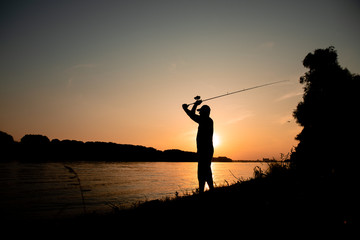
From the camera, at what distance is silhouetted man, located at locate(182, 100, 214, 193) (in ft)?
18.6

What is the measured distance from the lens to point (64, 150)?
84.1m

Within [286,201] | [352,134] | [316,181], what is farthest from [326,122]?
[286,201]

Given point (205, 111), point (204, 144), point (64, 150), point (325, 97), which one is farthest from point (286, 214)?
point (64, 150)

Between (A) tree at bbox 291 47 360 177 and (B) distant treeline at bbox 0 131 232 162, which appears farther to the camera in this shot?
(B) distant treeline at bbox 0 131 232 162

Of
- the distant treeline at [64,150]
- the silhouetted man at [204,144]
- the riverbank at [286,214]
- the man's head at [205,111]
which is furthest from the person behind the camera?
the distant treeline at [64,150]

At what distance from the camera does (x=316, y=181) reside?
128 inches

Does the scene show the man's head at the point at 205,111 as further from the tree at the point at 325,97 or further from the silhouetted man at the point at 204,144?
the tree at the point at 325,97

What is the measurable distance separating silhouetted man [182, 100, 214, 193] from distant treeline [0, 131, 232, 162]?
2456 inches

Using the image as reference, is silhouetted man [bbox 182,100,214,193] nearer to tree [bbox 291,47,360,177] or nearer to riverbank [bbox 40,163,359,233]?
riverbank [bbox 40,163,359,233]

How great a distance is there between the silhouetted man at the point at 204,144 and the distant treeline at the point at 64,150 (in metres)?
62.4

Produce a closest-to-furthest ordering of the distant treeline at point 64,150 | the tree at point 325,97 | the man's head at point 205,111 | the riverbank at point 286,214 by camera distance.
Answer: the riverbank at point 286,214
the man's head at point 205,111
the tree at point 325,97
the distant treeline at point 64,150

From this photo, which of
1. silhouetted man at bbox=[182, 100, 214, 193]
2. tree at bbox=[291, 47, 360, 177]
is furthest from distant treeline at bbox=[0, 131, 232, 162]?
tree at bbox=[291, 47, 360, 177]

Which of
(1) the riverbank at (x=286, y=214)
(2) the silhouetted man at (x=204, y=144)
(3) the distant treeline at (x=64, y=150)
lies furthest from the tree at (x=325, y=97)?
(3) the distant treeline at (x=64, y=150)

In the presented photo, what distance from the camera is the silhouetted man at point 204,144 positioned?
566 centimetres
